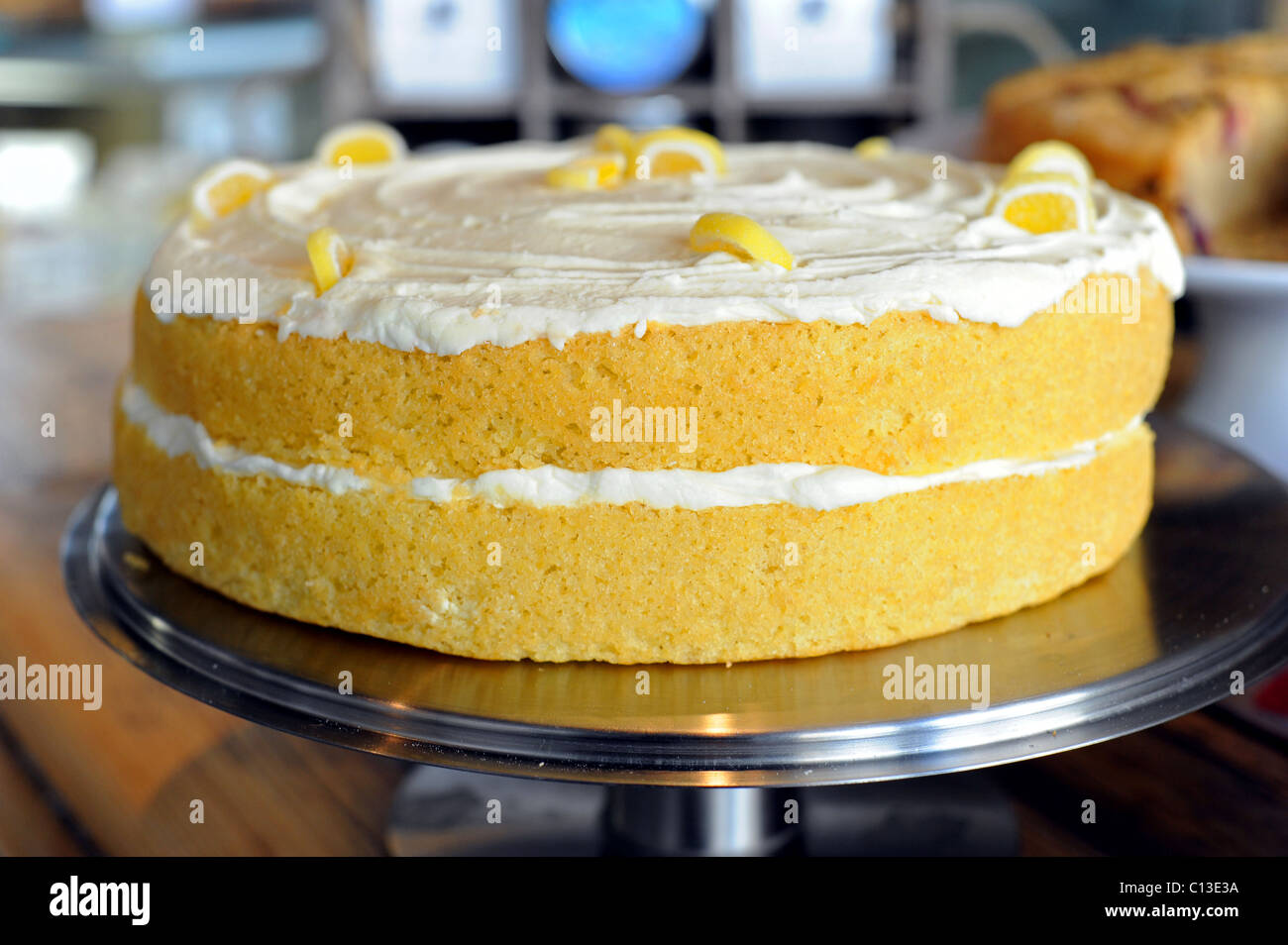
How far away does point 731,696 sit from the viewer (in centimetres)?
115

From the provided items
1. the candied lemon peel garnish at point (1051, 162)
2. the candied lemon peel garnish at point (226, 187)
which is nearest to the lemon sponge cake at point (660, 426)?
the candied lemon peel garnish at point (1051, 162)

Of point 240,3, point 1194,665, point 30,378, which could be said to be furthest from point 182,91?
point 1194,665

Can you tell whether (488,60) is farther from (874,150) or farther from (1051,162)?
(1051,162)

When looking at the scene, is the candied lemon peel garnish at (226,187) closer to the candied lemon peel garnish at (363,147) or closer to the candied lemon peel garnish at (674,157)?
the candied lemon peel garnish at (363,147)

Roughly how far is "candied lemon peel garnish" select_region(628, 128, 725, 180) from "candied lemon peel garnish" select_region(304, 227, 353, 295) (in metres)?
0.50

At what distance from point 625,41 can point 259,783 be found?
447 cm

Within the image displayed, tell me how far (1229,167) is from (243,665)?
1.98 metres

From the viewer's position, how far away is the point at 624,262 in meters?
1.31

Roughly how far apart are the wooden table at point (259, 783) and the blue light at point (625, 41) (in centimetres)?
411

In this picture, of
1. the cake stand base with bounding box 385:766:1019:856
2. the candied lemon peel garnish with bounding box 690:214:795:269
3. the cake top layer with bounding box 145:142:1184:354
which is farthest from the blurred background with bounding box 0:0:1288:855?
the candied lemon peel garnish with bounding box 690:214:795:269

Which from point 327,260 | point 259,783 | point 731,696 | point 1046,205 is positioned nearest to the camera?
point 731,696

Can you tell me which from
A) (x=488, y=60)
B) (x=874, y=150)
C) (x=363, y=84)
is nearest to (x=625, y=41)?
(x=488, y=60)
